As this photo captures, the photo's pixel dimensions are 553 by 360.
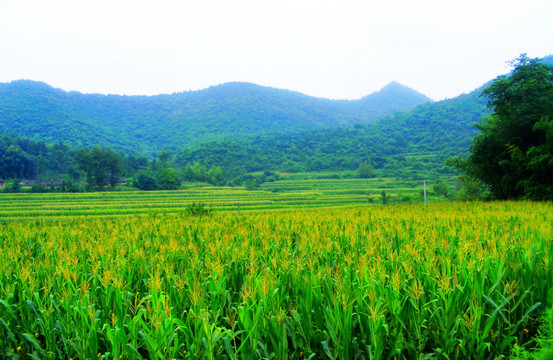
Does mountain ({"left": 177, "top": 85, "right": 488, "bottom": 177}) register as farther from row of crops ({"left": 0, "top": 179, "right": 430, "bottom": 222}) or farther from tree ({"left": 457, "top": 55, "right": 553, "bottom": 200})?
tree ({"left": 457, "top": 55, "right": 553, "bottom": 200})

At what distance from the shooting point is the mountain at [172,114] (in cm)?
9744

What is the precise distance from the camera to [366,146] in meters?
79.6

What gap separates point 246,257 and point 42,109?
122 m

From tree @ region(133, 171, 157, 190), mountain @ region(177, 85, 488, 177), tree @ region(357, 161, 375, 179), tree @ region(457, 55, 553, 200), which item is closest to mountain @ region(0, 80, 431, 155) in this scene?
mountain @ region(177, 85, 488, 177)

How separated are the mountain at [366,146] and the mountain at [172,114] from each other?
24.0 m

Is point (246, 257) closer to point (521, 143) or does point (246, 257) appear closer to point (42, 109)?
point (521, 143)

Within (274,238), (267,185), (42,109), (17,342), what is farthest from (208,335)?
(42,109)

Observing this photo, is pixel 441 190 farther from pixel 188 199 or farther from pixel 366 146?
pixel 366 146

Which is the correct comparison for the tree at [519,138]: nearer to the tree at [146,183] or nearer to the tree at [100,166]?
the tree at [146,183]

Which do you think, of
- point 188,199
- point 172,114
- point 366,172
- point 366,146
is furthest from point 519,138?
point 172,114

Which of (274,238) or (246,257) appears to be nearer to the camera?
(246,257)

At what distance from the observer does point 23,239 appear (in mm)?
8250

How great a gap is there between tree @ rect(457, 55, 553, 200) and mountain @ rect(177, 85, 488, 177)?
41822 mm

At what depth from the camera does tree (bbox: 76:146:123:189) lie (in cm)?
5619
